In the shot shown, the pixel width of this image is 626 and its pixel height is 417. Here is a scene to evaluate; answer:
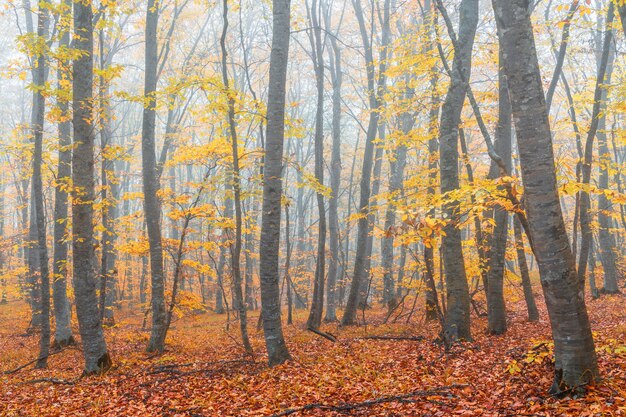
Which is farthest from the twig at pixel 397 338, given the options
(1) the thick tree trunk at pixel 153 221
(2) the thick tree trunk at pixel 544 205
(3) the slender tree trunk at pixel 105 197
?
(3) the slender tree trunk at pixel 105 197

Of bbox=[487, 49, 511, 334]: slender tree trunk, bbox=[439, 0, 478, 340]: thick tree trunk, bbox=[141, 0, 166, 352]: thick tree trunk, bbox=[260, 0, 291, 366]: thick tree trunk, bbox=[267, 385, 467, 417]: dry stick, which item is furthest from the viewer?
bbox=[141, 0, 166, 352]: thick tree trunk

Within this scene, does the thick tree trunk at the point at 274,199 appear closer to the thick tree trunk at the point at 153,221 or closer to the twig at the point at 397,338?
the twig at the point at 397,338

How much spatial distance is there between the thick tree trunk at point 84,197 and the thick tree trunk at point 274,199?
342 cm

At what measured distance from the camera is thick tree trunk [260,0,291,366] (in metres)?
7.52

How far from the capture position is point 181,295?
11.5m

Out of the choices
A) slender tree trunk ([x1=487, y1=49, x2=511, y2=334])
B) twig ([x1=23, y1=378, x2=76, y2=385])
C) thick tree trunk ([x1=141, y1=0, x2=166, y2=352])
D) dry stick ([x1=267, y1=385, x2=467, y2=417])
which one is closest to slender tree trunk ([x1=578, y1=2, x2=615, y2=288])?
slender tree trunk ([x1=487, y1=49, x2=511, y2=334])

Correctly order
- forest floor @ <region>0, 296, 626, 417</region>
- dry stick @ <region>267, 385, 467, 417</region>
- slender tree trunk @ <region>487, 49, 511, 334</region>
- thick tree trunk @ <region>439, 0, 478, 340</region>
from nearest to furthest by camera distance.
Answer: forest floor @ <region>0, 296, 626, 417</region> < dry stick @ <region>267, 385, 467, 417</region> < thick tree trunk @ <region>439, 0, 478, 340</region> < slender tree trunk @ <region>487, 49, 511, 334</region>

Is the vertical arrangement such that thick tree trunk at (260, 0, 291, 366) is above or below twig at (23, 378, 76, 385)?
above

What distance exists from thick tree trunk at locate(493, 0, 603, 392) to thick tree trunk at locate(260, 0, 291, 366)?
14.2 feet

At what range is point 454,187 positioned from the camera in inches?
316

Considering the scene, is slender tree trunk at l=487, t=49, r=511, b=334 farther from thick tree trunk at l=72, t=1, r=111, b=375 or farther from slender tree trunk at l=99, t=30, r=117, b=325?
slender tree trunk at l=99, t=30, r=117, b=325

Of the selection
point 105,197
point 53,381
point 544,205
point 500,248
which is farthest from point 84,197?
point 500,248

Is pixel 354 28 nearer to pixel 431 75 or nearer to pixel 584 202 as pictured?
pixel 431 75

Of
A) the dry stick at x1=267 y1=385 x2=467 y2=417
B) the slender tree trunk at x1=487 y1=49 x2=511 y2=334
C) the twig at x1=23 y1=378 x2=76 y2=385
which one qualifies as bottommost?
the twig at x1=23 y1=378 x2=76 y2=385
